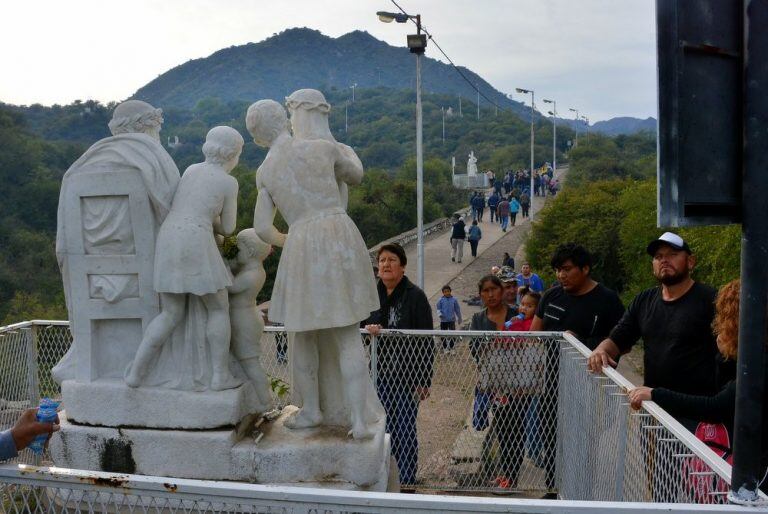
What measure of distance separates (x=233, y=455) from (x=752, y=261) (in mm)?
3230

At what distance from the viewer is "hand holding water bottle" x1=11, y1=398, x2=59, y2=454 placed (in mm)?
3171

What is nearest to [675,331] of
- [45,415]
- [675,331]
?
[675,331]

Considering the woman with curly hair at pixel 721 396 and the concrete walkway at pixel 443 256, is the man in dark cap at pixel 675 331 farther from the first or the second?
the concrete walkway at pixel 443 256

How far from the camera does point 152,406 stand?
4.66 metres

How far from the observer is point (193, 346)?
472cm

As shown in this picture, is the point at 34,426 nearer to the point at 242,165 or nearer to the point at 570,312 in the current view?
the point at 570,312

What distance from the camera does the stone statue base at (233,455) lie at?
453 centimetres

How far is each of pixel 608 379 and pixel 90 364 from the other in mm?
3101

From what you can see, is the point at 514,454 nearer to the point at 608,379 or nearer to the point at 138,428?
the point at 608,379

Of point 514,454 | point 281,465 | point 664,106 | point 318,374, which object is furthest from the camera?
point 514,454

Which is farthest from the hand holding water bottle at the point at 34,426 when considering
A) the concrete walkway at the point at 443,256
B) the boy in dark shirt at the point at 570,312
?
the concrete walkway at the point at 443,256

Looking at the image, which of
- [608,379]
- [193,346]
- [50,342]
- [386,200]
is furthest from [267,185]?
[386,200]

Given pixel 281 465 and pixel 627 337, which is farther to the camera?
pixel 627 337

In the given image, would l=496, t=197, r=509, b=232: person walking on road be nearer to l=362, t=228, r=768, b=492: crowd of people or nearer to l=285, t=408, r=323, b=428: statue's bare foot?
l=362, t=228, r=768, b=492: crowd of people
